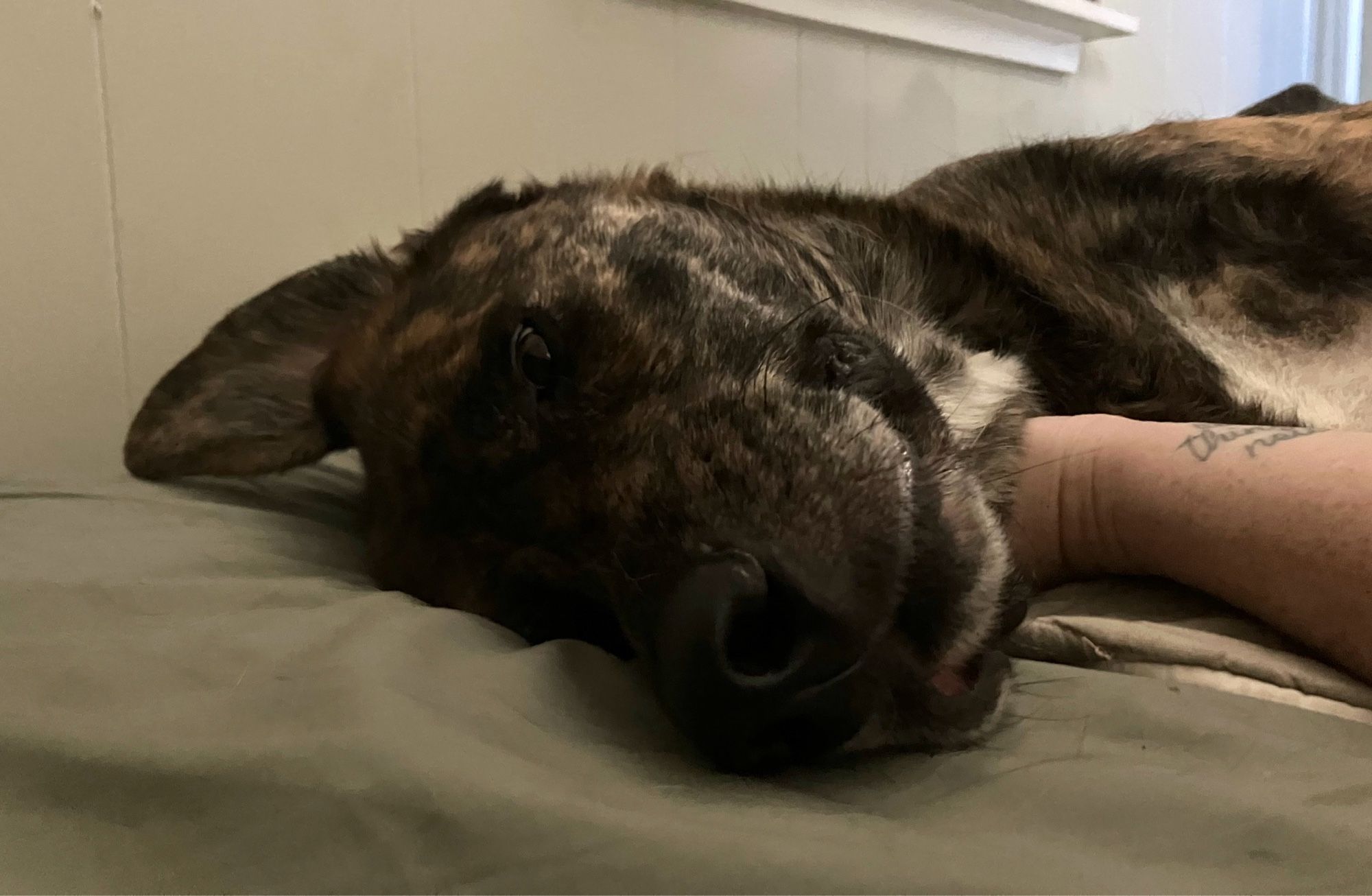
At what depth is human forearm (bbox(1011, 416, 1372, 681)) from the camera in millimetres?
896

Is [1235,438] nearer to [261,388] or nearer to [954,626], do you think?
[954,626]

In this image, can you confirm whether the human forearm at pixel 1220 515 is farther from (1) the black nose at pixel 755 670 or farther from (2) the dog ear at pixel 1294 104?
(2) the dog ear at pixel 1294 104

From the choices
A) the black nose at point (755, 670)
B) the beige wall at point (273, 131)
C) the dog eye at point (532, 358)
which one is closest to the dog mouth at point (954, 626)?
the black nose at point (755, 670)

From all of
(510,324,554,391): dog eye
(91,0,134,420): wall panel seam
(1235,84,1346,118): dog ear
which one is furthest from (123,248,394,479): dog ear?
(1235,84,1346,118): dog ear

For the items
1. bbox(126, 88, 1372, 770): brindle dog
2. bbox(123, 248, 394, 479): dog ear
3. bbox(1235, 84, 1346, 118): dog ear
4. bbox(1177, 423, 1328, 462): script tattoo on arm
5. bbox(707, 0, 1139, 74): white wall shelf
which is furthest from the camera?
bbox(707, 0, 1139, 74): white wall shelf

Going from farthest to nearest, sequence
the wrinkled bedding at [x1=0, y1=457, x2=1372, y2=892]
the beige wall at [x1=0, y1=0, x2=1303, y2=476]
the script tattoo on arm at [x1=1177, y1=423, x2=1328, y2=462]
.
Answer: the beige wall at [x1=0, y1=0, x2=1303, y2=476]
the script tattoo on arm at [x1=1177, y1=423, x2=1328, y2=462]
the wrinkled bedding at [x1=0, y1=457, x2=1372, y2=892]

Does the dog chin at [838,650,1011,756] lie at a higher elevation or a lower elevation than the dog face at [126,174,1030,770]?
lower

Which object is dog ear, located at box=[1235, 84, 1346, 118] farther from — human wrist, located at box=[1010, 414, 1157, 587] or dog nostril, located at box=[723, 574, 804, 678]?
dog nostril, located at box=[723, 574, 804, 678]

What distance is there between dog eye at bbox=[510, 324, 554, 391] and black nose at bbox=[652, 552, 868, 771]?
17.0 inches

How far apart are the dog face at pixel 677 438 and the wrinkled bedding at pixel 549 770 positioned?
0.08m

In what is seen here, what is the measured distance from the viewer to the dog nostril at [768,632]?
30.0 inches

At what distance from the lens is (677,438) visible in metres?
1.00

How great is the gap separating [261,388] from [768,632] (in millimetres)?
1127

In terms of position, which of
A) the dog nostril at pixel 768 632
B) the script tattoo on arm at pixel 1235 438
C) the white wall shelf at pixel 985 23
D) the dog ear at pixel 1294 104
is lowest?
the dog nostril at pixel 768 632
